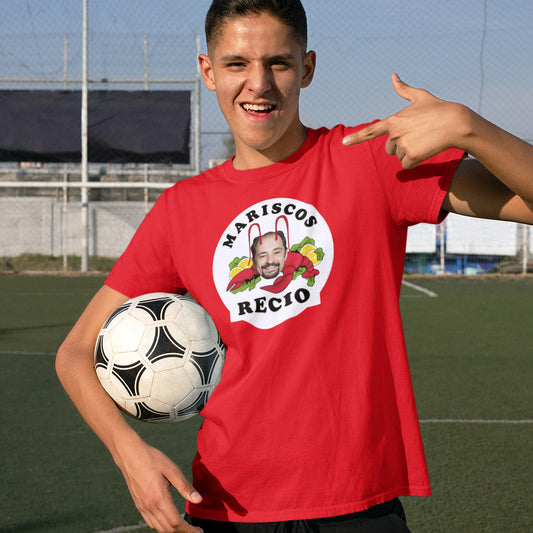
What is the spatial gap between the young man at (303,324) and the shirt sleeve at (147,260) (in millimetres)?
178

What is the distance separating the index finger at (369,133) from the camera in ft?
4.66

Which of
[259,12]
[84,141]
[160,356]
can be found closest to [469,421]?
[160,356]

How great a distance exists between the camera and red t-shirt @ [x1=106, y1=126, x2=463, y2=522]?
1.58 meters

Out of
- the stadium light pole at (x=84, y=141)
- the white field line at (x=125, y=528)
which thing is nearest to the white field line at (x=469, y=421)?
the white field line at (x=125, y=528)

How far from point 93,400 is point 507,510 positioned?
2453 millimetres

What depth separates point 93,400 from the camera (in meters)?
1.62

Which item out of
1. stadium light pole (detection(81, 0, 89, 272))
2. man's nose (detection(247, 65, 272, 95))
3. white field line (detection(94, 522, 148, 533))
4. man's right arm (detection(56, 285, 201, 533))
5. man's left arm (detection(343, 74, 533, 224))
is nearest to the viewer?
man's left arm (detection(343, 74, 533, 224))

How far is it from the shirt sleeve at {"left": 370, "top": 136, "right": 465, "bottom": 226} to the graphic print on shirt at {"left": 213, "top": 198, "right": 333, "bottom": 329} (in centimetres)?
16

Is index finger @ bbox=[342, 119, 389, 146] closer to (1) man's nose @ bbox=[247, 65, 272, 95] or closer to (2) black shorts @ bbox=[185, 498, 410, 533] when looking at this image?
(1) man's nose @ bbox=[247, 65, 272, 95]

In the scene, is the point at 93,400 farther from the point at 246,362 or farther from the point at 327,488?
the point at 327,488

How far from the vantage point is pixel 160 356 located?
6.19 ft

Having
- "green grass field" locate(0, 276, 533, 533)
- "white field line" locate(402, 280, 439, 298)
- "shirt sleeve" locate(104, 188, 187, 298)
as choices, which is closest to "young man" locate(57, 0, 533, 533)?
"shirt sleeve" locate(104, 188, 187, 298)

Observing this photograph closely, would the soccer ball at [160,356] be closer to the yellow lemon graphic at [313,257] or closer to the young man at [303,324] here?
the young man at [303,324]

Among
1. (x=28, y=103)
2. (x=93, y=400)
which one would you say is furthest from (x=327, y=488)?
(x=28, y=103)
